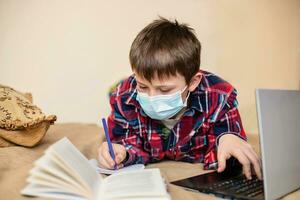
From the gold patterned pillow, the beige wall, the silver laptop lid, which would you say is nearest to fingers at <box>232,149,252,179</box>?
the silver laptop lid

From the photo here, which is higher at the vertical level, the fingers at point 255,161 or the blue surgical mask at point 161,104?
the blue surgical mask at point 161,104

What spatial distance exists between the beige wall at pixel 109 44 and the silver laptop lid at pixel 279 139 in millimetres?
953

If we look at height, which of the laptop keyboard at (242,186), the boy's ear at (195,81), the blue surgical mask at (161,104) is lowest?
the laptop keyboard at (242,186)

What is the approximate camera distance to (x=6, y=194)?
24.9 inches

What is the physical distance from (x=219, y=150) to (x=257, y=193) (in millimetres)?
223

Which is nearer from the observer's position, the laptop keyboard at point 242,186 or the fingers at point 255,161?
the laptop keyboard at point 242,186

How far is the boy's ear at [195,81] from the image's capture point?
0.99 meters

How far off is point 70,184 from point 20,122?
48 cm

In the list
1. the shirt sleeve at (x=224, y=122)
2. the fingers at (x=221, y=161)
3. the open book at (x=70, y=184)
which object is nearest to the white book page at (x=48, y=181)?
the open book at (x=70, y=184)

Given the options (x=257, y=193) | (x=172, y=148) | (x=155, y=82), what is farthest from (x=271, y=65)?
(x=257, y=193)

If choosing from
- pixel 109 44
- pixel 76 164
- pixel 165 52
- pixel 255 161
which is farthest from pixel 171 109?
pixel 109 44

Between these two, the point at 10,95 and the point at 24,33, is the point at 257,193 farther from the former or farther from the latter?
the point at 24,33

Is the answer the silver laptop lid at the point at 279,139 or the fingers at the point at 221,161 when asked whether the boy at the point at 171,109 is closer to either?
the fingers at the point at 221,161

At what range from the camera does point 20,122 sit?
0.98m
